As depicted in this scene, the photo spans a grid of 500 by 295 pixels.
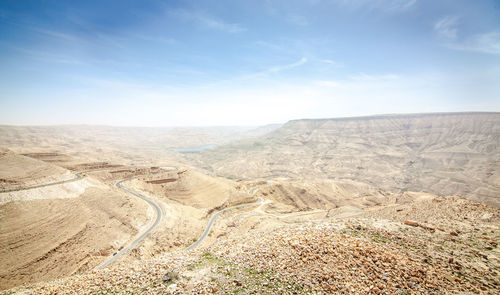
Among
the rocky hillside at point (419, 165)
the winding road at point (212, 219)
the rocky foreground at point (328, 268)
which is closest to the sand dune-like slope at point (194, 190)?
the winding road at point (212, 219)

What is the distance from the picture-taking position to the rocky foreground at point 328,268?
1144 cm

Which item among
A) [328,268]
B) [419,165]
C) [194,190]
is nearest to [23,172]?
[194,190]

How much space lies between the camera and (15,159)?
5016 centimetres

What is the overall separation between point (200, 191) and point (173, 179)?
44.0 feet

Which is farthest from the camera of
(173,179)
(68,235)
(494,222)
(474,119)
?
(474,119)

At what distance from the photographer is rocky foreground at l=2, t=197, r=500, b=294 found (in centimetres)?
1144

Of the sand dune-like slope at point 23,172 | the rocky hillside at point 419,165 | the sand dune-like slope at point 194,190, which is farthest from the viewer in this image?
the rocky hillside at point 419,165

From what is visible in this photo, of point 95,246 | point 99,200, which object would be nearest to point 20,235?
point 95,246

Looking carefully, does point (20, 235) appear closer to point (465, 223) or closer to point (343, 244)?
point (343, 244)

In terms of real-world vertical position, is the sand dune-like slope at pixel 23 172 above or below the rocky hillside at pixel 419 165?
above

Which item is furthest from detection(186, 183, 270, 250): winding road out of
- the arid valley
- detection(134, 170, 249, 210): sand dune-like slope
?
detection(134, 170, 249, 210): sand dune-like slope

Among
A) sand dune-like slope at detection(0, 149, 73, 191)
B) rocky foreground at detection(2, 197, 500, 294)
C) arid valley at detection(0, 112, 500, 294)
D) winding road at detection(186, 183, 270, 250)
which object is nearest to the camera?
rocky foreground at detection(2, 197, 500, 294)

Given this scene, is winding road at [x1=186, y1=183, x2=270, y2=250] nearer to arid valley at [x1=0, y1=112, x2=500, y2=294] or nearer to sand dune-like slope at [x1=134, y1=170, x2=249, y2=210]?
arid valley at [x1=0, y1=112, x2=500, y2=294]

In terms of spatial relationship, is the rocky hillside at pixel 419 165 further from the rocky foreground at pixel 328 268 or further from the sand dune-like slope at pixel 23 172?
the rocky foreground at pixel 328 268
